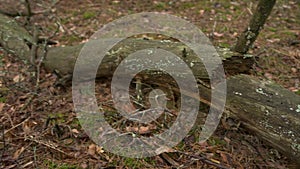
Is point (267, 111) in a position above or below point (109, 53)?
below

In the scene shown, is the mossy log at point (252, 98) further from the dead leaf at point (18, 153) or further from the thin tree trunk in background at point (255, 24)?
the dead leaf at point (18, 153)

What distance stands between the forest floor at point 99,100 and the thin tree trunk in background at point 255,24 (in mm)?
326

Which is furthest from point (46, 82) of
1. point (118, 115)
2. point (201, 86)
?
point (201, 86)

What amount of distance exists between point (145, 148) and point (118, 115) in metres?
0.52

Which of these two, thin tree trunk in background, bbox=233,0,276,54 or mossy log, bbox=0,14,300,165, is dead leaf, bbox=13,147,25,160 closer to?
mossy log, bbox=0,14,300,165

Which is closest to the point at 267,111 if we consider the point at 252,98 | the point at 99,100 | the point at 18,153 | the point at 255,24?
the point at 252,98

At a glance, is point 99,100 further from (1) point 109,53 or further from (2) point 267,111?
(2) point 267,111

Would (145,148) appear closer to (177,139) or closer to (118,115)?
(177,139)

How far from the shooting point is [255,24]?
326cm

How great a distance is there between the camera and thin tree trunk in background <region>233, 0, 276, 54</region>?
10.3 feet

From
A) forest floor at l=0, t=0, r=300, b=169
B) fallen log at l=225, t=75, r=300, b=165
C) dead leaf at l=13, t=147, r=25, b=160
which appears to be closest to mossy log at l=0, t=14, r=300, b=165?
fallen log at l=225, t=75, r=300, b=165

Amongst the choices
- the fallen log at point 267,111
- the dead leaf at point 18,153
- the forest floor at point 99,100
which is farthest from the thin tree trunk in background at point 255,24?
the dead leaf at point 18,153

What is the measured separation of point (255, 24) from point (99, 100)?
1.82 metres

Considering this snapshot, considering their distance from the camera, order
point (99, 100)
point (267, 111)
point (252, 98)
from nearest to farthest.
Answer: point (267, 111) → point (252, 98) → point (99, 100)
